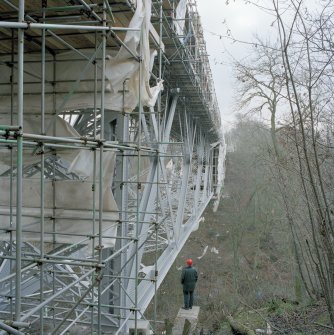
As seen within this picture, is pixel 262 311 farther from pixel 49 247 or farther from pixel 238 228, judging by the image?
pixel 238 228

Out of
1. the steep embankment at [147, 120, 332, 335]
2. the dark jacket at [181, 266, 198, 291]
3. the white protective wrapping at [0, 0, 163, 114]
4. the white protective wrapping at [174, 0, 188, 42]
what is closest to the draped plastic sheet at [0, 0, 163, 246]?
the white protective wrapping at [0, 0, 163, 114]

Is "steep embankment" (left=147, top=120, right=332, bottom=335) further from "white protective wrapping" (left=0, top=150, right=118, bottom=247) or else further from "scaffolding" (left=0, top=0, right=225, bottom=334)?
"white protective wrapping" (left=0, top=150, right=118, bottom=247)

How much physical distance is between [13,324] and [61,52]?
4.70 m

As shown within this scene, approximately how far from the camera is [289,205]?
1042 centimetres

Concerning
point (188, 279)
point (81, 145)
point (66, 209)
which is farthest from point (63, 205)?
point (188, 279)

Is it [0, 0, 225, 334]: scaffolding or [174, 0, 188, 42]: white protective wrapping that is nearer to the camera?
[0, 0, 225, 334]: scaffolding

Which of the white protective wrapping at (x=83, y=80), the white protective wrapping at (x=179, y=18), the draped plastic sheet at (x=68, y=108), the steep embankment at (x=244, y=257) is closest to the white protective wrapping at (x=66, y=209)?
the draped plastic sheet at (x=68, y=108)

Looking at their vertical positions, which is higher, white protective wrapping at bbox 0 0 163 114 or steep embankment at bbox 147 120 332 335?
white protective wrapping at bbox 0 0 163 114

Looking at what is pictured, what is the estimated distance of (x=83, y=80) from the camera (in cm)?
619

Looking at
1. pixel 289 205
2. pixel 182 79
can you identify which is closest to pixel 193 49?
pixel 182 79

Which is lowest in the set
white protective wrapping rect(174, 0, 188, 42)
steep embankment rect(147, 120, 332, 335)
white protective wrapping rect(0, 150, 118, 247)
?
steep embankment rect(147, 120, 332, 335)

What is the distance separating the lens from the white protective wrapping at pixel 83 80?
534 centimetres

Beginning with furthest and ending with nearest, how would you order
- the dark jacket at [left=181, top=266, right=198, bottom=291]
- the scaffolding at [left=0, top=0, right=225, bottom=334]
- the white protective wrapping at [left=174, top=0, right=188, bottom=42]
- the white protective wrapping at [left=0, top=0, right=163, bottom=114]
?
the dark jacket at [left=181, top=266, right=198, bottom=291] < the white protective wrapping at [left=174, top=0, right=188, bottom=42] < the white protective wrapping at [left=0, top=0, right=163, bottom=114] < the scaffolding at [left=0, top=0, right=225, bottom=334]

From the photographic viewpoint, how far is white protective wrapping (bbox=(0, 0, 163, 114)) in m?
5.34
